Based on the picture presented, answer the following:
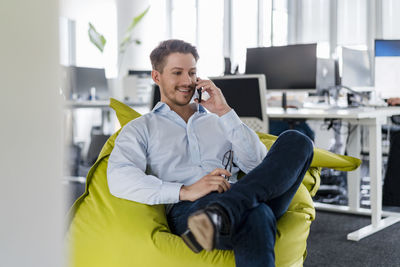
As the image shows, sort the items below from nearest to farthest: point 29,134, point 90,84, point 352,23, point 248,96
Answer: point 29,134
point 248,96
point 90,84
point 352,23

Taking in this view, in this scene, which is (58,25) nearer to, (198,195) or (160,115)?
(198,195)

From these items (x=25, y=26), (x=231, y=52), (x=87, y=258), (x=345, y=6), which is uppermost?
(x=345, y=6)

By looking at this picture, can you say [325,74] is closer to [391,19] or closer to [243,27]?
[391,19]

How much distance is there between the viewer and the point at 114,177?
5.09 feet

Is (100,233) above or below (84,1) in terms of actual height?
below

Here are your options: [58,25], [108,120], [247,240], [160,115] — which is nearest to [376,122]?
[160,115]

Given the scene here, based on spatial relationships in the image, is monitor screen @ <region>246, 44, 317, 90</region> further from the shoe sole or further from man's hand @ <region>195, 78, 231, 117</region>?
the shoe sole

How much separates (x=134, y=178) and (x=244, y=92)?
1.56 meters

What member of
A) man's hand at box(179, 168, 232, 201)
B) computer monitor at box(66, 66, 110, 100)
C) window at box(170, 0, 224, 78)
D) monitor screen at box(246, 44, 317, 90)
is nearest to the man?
man's hand at box(179, 168, 232, 201)

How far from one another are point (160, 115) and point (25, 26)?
4.94 ft

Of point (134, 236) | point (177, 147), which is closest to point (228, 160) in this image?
point (177, 147)

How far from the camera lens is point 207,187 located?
143 centimetres

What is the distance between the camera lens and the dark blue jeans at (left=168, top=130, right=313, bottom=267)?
1244 millimetres

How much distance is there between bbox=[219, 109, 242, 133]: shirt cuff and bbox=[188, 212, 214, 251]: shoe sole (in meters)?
0.63
